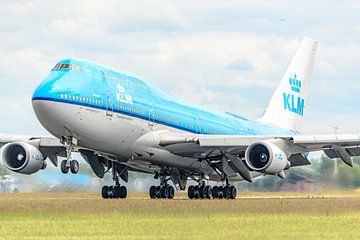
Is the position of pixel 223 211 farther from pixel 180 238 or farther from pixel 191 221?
pixel 180 238

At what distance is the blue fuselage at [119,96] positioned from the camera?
41406 mm

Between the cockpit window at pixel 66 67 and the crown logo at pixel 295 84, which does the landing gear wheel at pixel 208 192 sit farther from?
the crown logo at pixel 295 84

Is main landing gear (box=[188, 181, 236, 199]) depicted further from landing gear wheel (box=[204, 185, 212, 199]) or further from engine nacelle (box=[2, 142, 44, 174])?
engine nacelle (box=[2, 142, 44, 174])

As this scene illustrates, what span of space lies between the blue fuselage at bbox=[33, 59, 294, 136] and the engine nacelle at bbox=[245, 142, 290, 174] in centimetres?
484

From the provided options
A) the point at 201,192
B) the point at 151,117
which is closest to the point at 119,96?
the point at 151,117

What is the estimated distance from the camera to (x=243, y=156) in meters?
50.3

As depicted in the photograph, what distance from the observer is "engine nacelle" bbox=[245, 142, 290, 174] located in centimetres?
4572

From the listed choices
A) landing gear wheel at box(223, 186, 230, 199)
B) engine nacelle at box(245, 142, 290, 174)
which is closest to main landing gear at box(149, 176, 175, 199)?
landing gear wheel at box(223, 186, 230, 199)

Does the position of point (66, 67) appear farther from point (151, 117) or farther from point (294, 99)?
point (294, 99)

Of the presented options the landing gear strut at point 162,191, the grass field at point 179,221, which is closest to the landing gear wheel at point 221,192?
the landing gear strut at point 162,191

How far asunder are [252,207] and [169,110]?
13245 mm

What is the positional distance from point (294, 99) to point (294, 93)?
1.38 feet

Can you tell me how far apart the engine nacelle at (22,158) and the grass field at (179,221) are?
33.8 feet

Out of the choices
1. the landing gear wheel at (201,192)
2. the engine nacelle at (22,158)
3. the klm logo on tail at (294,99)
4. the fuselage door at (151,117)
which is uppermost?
the klm logo on tail at (294,99)
